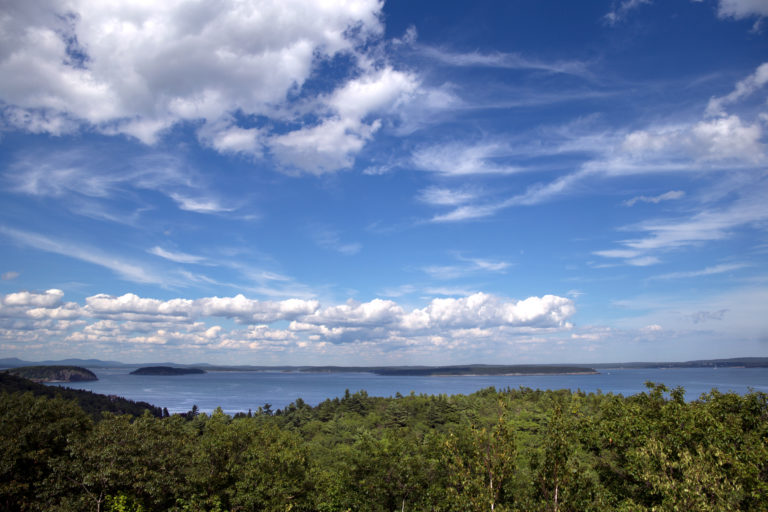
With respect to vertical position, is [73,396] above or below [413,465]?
below

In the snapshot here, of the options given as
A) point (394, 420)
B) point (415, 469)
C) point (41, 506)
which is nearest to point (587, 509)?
point (415, 469)

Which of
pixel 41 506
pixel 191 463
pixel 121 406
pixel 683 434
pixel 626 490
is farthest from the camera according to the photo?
pixel 121 406

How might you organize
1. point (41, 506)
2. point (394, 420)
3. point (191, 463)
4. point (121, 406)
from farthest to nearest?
point (121, 406), point (394, 420), point (191, 463), point (41, 506)

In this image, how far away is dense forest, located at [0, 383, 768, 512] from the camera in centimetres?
1543

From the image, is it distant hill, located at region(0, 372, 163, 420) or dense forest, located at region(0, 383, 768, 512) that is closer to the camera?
dense forest, located at region(0, 383, 768, 512)

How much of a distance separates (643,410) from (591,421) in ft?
8.99

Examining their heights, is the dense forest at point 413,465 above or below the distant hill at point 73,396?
above

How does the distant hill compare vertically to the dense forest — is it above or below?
below

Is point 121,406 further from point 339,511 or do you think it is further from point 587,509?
point 587,509

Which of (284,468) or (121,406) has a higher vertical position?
(284,468)

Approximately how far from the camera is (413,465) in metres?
25.3

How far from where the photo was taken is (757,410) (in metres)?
20.6

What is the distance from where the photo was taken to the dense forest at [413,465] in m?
15.4

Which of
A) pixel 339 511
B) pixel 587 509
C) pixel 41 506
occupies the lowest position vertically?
pixel 339 511
